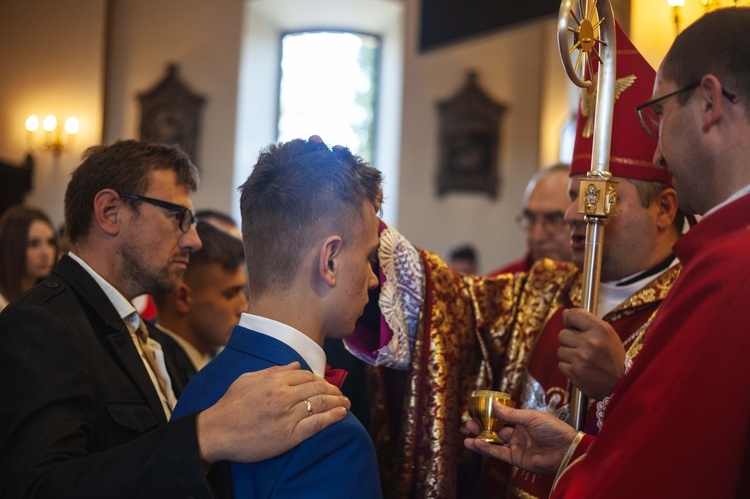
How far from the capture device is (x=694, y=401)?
1.46m

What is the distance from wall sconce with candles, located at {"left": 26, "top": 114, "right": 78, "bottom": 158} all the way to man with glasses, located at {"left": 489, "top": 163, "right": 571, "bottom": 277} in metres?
6.94

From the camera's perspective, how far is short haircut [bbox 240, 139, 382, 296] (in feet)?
6.09

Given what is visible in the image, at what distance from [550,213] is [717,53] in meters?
2.64

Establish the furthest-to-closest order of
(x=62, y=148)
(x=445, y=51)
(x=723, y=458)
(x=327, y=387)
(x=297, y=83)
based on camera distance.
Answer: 1. (x=297, y=83)
2. (x=445, y=51)
3. (x=62, y=148)
4. (x=327, y=387)
5. (x=723, y=458)

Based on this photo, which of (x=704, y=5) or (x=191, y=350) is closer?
(x=704, y=5)

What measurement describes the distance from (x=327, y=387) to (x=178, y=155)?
51.6 inches

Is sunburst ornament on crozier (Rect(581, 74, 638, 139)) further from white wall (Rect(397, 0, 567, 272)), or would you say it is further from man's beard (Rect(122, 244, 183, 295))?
white wall (Rect(397, 0, 567, 272))

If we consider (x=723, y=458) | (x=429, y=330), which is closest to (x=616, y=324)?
(x=429, y=330)

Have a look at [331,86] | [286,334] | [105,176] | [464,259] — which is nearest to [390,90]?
[331,86]

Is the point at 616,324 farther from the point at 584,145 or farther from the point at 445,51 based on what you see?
the point at 445,51

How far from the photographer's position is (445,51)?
35.1 ft

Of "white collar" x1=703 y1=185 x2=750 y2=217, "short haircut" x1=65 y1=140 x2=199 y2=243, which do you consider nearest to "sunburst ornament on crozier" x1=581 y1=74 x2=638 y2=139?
"white collar" x1=703 y1=185 x2=750 y2=217

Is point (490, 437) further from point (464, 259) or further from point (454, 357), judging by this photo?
point (464, 259)

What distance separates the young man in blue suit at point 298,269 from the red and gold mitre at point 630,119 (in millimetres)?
985
